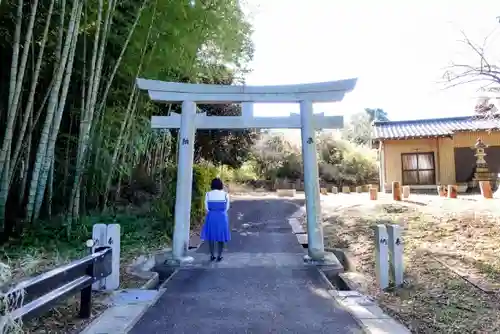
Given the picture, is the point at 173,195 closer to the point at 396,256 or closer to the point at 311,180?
the point at 311,180

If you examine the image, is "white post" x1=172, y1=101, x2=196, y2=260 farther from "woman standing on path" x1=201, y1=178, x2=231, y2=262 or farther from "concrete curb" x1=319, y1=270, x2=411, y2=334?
"concrete curb" x1=319, y1=270, x2=411, y2=334

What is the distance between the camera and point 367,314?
10.0 ft

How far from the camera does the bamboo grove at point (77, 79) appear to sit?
15.7 feet

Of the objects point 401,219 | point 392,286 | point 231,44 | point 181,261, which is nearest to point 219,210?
point 181,261

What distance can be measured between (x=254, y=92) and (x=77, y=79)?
8.64 feet

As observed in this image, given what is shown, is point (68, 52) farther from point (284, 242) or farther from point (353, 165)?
point (353, 165)

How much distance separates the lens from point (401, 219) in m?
7.26

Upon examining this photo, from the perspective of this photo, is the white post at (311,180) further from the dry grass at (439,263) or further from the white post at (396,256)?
the white post at (396,256)

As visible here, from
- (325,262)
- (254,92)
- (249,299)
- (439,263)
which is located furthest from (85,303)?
(439,263)

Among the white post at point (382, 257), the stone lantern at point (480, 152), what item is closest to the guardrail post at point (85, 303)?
the white post at point (382, 257)

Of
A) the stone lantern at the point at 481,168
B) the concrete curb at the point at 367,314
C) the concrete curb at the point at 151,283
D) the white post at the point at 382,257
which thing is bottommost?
the concrete curb at the point at 151,283

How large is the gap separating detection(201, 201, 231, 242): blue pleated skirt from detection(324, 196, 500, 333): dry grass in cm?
173

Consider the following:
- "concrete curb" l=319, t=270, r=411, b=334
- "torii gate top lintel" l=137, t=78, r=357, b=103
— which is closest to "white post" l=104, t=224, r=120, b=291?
"concrete curb" l=319, t=270, r=411, b=334

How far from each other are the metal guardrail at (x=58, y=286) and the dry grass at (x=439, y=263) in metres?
2.31
